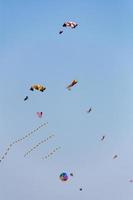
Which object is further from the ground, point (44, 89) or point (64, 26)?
point (64, 26)

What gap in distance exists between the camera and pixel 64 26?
107 ft

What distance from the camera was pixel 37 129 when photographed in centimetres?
3806

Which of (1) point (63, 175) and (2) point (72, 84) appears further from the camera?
(1) point (63, 175)

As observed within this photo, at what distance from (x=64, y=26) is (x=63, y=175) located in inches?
521

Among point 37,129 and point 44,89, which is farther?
point 37,129

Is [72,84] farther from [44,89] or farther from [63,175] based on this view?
[63,175]

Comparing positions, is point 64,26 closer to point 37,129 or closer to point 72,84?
point 72,84

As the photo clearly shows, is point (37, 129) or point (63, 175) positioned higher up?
point (37, 129)

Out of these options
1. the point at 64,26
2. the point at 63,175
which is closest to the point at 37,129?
the point at 63,175

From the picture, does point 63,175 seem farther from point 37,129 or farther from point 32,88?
point 32,88

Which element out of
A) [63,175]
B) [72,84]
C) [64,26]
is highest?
[64,26]

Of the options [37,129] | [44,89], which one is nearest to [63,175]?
[37,129]

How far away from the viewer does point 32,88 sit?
112ft

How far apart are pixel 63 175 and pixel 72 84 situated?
338 inches
